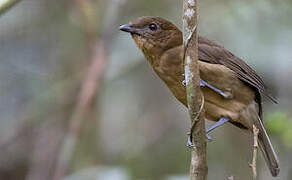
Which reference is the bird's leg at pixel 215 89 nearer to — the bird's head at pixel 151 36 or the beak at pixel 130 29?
the bird's head at pixel 151 36

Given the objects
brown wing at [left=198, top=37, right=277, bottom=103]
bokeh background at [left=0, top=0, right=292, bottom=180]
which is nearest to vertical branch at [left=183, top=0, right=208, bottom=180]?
brown wing at [left=198, top=37, right=277, bottom=103]

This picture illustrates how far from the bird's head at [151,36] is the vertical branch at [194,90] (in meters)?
1.13

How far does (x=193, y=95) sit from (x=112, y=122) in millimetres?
2981

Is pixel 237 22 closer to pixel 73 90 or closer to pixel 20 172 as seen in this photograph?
pixel 73 90

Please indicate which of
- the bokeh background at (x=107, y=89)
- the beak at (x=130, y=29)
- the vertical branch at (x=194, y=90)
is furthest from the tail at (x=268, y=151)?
the vertical branch at (x=194, y=90)

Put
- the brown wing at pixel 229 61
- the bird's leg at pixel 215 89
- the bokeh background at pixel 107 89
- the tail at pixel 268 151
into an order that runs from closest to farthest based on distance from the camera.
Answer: the bird's leg at pixel 215 89, the brown wing at pixel 229 61, the tail at pixel 268 151, the bokeh background at pixel 107 89

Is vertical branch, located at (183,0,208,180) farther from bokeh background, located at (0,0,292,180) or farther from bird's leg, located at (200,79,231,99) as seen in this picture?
bokeh background, located at (0,0,292,180)

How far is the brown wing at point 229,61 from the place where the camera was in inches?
176

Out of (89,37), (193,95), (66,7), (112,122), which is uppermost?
(66,7)

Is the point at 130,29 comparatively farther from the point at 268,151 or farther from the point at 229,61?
the point at 268,151

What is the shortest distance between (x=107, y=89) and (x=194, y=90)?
3.12 m

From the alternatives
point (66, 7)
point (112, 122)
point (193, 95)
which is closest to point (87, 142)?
point (112, 122)

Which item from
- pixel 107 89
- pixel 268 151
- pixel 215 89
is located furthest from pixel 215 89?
pixel 107 89

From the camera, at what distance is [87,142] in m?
5.98
